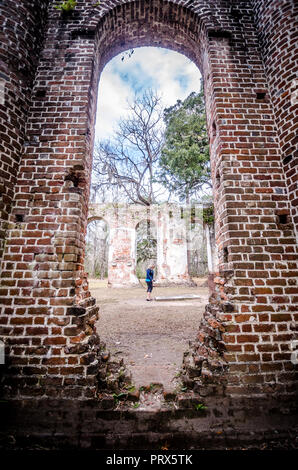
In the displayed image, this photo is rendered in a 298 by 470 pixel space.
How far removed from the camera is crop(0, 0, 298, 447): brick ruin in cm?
204

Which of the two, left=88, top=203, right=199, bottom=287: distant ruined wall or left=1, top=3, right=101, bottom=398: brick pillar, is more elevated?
left=88, top=203, right=199, bottom=287: distant ruined wall

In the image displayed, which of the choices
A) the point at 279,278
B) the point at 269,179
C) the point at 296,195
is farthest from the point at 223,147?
the point at 279,278

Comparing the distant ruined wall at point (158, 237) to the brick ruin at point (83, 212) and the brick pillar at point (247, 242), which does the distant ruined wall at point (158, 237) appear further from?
the brick pillar at point (247, 242)

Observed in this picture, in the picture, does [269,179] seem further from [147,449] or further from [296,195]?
[147,449]

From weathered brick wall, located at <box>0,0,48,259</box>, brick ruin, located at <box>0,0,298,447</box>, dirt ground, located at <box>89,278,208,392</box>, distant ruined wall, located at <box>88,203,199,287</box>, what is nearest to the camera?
brick ruin, located at <box>0,0,298,447</box>

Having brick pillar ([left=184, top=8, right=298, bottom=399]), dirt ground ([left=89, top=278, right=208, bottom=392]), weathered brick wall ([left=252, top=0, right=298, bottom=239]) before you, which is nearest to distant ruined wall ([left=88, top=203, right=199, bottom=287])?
dirt ground ([left=89, top=278, right=208, bottom=392])

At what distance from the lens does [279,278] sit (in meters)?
2.27

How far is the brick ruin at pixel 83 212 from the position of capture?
204cm

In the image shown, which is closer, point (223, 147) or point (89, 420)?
point (89, 420)

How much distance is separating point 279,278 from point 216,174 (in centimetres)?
149

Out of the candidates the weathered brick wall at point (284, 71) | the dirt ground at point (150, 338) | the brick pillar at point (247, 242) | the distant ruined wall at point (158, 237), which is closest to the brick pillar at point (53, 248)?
the dirt ground at point (150, 338)

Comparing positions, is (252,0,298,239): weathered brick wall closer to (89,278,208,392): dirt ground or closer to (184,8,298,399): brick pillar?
(184,8,298,399): brick pillar

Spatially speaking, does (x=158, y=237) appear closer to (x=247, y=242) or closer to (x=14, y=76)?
(x=247, y=242)
